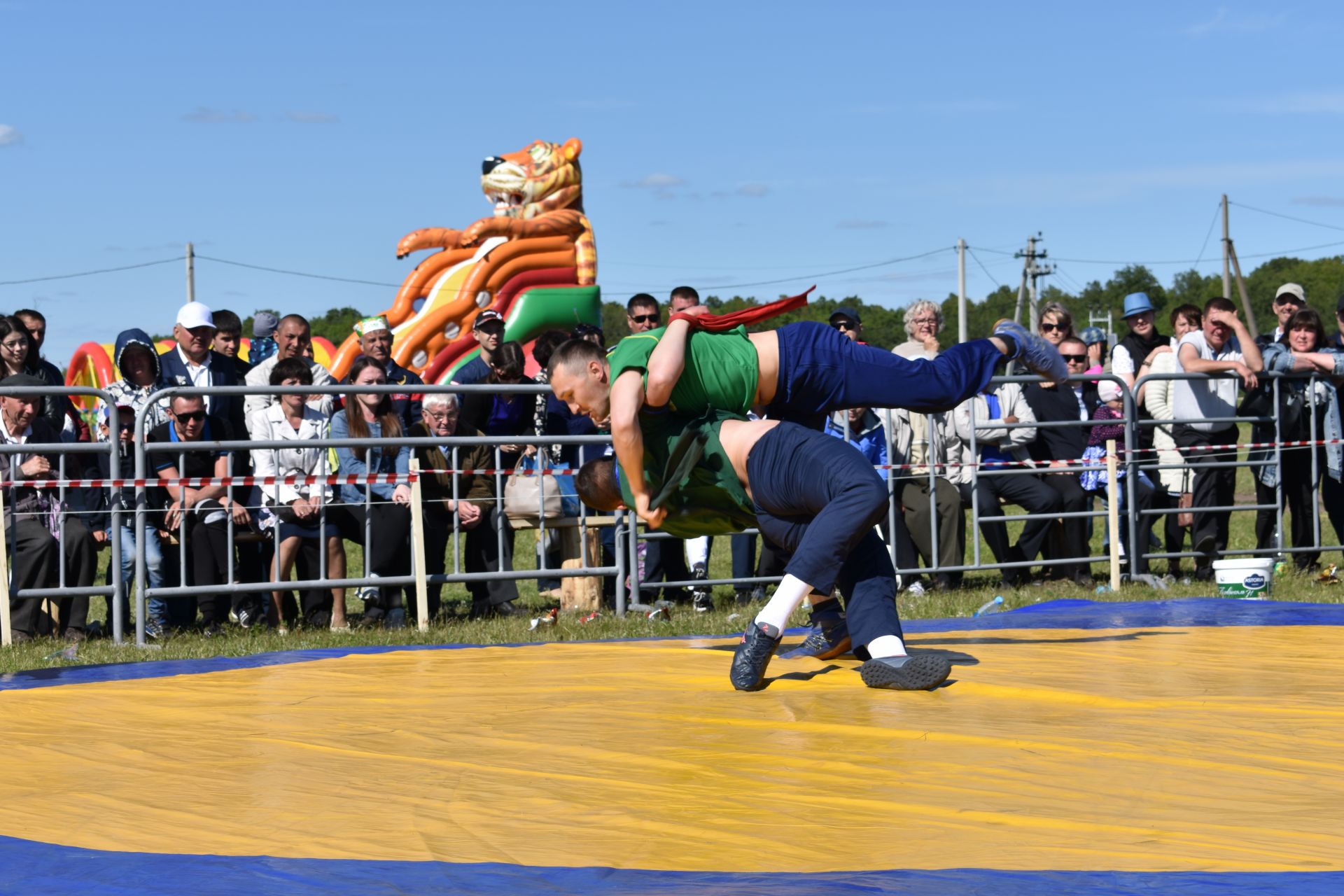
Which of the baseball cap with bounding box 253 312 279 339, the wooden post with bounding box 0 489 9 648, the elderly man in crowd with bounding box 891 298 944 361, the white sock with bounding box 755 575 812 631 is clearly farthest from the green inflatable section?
the white sock with bounding box 755 575 812 631

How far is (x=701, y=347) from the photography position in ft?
18.7

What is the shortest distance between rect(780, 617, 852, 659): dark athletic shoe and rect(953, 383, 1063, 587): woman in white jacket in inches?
176

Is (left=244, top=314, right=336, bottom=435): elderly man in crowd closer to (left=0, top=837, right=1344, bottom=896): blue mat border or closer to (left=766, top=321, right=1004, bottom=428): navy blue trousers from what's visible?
(left=766, top=321, right=1004, bottom=428): navy blue trousers

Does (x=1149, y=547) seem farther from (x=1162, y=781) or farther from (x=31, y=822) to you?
(x=31, y=822)

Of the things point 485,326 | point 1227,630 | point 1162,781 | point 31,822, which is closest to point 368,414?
point 485,326

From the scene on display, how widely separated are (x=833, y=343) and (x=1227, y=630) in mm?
2634

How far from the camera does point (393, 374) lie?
10.9 metres

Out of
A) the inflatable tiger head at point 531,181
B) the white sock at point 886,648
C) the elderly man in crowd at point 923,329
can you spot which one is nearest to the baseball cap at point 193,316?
the elderly man in crowd at point 923,329

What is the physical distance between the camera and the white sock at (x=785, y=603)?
5.51m

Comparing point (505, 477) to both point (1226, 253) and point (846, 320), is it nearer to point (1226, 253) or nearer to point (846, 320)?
point (846, 320)

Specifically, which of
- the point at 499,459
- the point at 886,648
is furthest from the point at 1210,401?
the point at 886,648

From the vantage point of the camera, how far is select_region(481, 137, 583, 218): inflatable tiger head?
23281mm

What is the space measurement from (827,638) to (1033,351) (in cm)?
147

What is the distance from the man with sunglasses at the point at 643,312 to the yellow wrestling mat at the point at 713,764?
4994 mm
